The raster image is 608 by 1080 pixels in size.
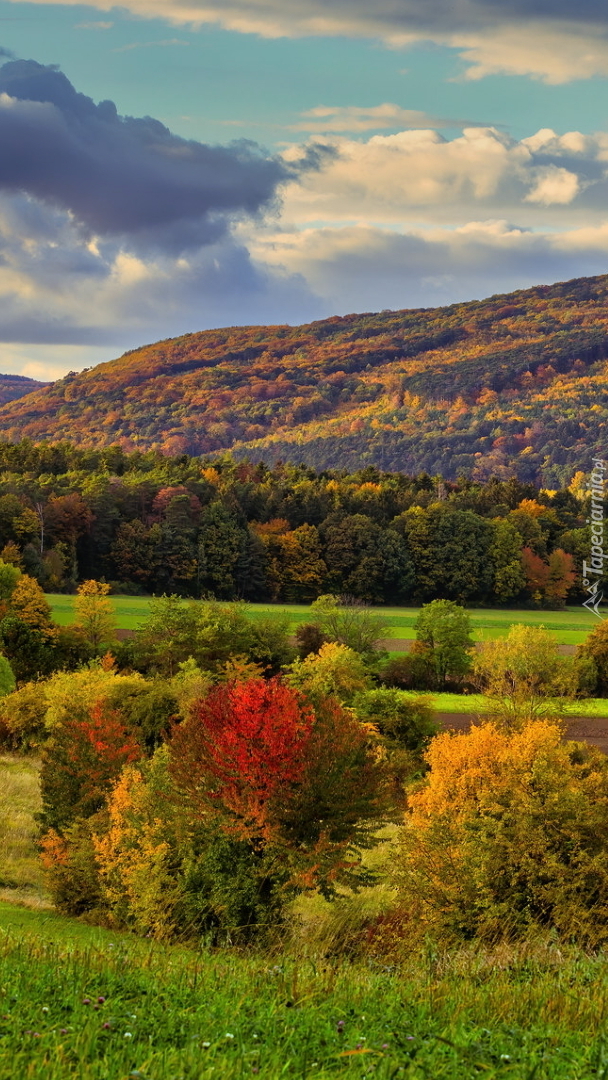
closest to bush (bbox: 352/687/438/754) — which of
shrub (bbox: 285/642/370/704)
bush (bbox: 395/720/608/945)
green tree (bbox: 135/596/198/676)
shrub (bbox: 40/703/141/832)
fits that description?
shrub (bbox: 285/642/370/704)

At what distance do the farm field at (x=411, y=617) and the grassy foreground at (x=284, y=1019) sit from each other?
220 feet

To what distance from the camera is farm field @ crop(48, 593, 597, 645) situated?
87062 mm

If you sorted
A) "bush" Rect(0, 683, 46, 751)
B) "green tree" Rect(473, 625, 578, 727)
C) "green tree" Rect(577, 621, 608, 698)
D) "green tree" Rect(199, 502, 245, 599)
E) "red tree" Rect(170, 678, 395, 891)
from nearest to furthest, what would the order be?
"red tree" Rect(170, 678, 395, 891), "bush" Rect(0, 683, 46, 751), "green tree" Rect(473, 625, 578, 727), "green tree" Rect(577, 621, 608, 698), "green tree" Rect(199, 502, 245, 599)

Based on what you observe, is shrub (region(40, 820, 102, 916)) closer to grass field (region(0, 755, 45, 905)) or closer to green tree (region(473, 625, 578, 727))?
grass field (region(0, 755, 45, 905))

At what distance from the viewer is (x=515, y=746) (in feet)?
85.4

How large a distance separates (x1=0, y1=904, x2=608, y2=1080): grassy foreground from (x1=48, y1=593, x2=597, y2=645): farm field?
67093mm

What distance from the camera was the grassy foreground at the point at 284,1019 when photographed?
4750 mm

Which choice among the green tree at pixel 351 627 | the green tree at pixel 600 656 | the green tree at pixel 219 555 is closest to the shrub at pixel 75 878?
the green tree at pixel 351 627

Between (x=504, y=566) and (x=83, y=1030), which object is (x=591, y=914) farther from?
(x=504, y=566)

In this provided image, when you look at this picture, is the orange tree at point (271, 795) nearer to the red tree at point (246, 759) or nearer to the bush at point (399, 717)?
the red tree at point (246, 759)

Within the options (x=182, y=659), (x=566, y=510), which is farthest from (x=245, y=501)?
(x=182, y=659)

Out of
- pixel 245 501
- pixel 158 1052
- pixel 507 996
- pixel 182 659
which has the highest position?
pixel 245 501

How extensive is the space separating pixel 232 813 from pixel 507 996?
18.0 metres

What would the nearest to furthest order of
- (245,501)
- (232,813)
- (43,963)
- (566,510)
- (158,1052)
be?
1. (158,1052)
2. (43,963)
3. (232,813)
4. (245,501)
5. (566,510)
